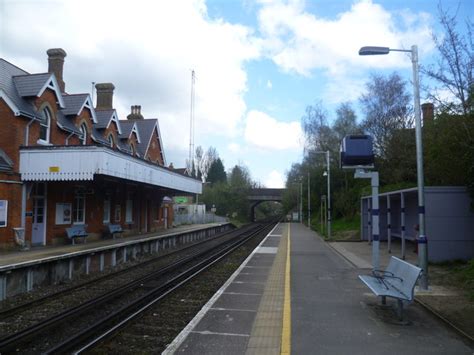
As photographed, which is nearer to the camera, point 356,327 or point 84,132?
point 356,327

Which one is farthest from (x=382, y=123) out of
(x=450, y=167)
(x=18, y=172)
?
(x=18, y=172)

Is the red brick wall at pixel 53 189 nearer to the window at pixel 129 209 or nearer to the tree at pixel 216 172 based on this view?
the window at pixel 129 209

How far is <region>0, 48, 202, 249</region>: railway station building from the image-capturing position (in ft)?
60.7

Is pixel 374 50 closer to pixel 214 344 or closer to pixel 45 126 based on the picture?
pixel 214 344

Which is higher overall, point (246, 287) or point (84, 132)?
point (84, 132)

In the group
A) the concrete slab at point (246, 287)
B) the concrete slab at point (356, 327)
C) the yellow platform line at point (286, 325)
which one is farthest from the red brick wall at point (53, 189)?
the concrete slab at point (356, 327)

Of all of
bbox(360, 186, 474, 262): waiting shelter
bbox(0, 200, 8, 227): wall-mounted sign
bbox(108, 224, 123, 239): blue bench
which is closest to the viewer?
bbox(360, 186, 474, 262): waiting shelter

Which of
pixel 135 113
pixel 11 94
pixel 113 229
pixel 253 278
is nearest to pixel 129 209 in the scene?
pixel 113 229

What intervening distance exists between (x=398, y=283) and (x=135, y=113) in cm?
3573

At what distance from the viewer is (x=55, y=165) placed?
61.4 ft

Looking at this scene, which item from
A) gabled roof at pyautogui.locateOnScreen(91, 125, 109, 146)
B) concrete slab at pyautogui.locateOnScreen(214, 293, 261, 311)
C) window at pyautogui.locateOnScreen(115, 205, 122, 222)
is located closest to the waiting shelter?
concrete slab at pyautogui.locateOnScreen(214, 293, 261, 311)

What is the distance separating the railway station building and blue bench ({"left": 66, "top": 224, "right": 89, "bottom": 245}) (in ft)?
1.38

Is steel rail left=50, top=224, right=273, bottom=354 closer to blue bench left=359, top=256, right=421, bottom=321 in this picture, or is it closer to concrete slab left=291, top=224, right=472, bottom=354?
concrete slab left=291, top=224, right=472, bottom=354

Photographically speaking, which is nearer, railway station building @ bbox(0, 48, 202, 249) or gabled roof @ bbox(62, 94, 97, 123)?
railway station building @ bbox(0, 48, 202, 249)
